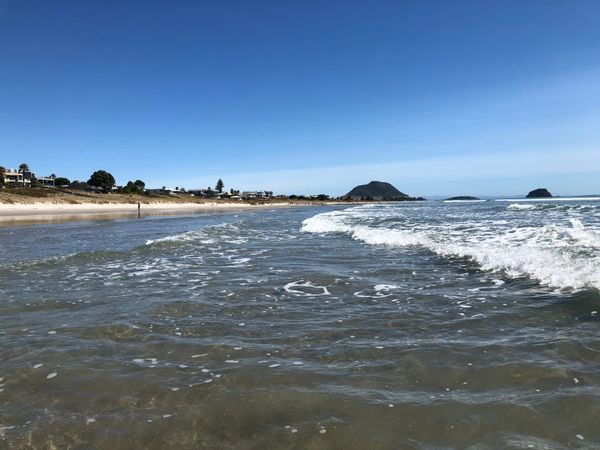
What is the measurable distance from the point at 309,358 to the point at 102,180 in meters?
113

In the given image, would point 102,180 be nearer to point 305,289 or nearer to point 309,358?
point 305,289

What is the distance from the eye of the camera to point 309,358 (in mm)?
5238

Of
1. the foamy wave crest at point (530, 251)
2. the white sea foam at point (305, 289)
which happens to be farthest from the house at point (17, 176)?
the white sea foam at point (305, 289)

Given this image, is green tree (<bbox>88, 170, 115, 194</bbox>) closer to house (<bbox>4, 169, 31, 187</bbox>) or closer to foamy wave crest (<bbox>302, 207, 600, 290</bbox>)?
house (<bbox>4, 169, 31, 187</bbox>)

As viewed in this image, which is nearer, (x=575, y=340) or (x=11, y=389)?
(x=11, y=389)

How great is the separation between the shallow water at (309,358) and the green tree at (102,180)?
103 metres

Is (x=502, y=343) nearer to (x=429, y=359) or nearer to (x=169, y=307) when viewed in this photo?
(x=429, y=359)

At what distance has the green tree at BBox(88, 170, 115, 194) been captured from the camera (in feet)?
348

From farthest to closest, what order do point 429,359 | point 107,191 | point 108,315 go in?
point 107,191, point 108,315, point 429,359

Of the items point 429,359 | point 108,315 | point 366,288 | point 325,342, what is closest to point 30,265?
point 108,315

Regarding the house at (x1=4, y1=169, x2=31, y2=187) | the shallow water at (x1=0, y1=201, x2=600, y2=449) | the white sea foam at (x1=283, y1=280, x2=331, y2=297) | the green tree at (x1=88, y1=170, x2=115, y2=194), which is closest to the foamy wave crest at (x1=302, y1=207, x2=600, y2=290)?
the shallow water at (x1=0, y1=201, x2=600, y2=449)

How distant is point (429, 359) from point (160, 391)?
3.03 meters

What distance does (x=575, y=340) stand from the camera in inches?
217

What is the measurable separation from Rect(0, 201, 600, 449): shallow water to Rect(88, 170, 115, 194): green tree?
339 ft
